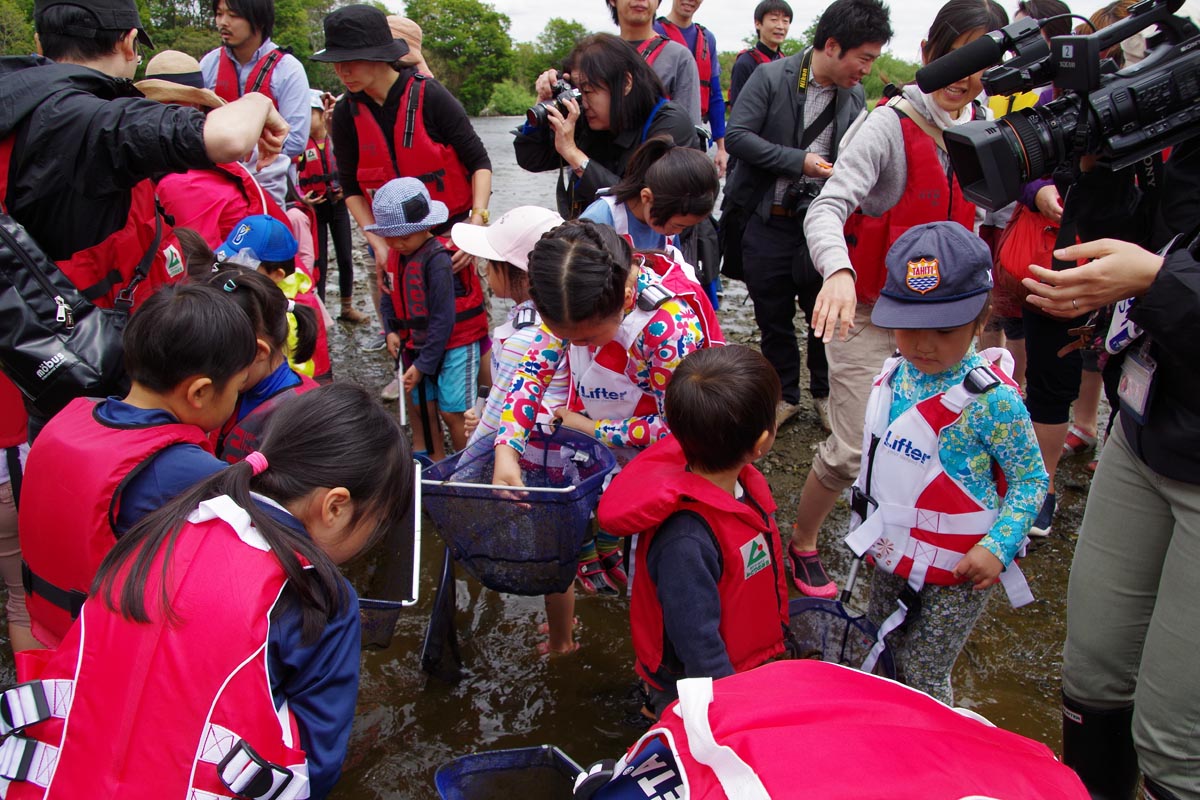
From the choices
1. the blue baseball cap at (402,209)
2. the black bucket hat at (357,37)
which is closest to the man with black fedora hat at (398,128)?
the black bucket hat at (357,37)

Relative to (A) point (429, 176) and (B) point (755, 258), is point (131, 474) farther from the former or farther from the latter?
(B) point (755, 258)

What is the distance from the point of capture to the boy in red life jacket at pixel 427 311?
3.76 meters

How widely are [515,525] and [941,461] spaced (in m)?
1.16

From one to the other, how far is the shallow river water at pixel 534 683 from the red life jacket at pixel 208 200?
1.64 metres

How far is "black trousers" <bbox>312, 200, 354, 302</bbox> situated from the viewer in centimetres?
627

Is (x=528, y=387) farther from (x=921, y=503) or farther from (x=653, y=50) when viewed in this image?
(x=653, y=50)

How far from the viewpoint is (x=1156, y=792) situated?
1853 millimetres

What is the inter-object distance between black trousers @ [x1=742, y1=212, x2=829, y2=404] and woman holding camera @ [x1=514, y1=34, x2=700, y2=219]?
61cm

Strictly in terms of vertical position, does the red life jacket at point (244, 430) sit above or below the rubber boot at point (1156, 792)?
above

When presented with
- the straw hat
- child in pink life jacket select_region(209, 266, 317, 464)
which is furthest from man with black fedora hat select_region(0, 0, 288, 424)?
the straw hat

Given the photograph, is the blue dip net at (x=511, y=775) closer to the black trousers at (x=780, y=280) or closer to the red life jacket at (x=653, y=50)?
the black trousers at (x=780, y=280)

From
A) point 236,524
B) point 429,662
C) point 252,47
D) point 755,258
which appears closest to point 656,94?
point 755,258

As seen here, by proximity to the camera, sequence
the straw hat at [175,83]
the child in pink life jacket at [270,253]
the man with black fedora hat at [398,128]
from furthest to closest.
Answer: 1. the man with black fedora hat at [398,128]
2. the child in pink life jacket at [270,253]
3. the straw hat at [175,83]

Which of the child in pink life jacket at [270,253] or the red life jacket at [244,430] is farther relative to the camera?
the child in pink life jacket at [270,253]
